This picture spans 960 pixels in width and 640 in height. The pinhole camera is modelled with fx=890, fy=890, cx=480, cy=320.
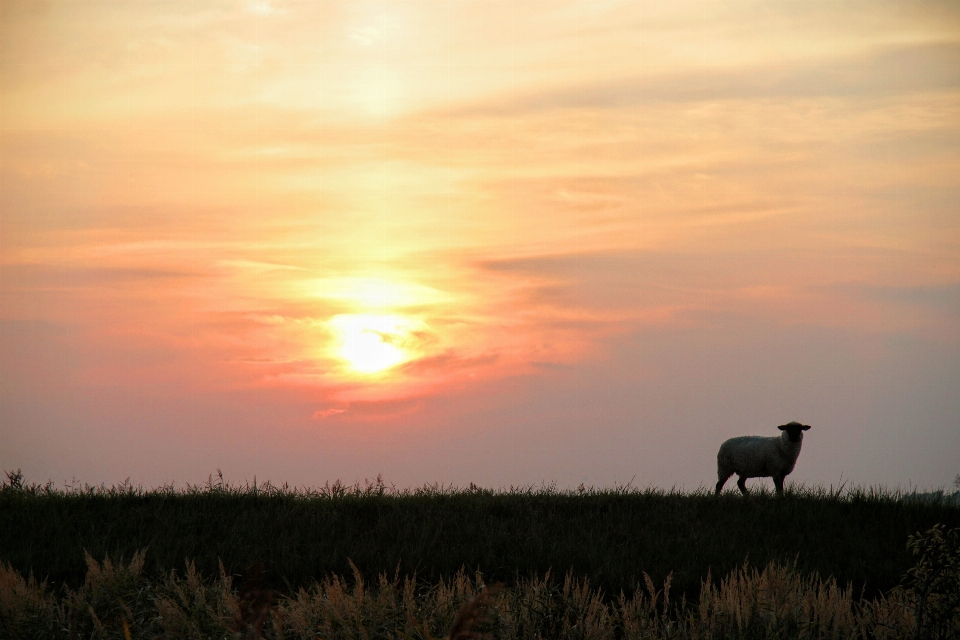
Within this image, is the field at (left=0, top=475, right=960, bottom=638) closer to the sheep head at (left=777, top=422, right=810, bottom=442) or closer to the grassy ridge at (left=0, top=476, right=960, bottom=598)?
the grassy ridge at (left=0, top=476, right=960, bottom=598)

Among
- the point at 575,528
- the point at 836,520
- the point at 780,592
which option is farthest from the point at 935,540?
the point at 836,520

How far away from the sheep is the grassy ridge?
2.53 meters

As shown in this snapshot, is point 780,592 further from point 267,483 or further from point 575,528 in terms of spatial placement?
point 267,483

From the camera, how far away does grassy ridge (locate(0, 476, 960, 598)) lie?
489 inches

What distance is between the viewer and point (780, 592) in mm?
9031

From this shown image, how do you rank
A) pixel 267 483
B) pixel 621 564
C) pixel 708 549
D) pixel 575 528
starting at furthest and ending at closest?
1. pixel 267 483
2. pixel 575 528
3. pixel 708 549
4. pixel 621 564

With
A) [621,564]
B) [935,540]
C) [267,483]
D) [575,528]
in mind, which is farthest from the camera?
[267,483]

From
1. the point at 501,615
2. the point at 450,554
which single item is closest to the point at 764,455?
the point at 450,554

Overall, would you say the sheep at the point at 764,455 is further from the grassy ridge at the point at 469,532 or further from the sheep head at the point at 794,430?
the grassy ridge at the point at 469,532

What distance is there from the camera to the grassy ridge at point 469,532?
12.4 metres

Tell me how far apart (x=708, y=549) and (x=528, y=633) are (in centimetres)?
561

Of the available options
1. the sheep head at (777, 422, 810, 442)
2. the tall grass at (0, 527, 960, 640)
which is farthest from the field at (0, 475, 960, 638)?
the sheep head at (777, 422, 810, 442)

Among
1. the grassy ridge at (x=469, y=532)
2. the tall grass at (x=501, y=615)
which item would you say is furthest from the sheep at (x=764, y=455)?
the tall grass at (x=501, y=615)

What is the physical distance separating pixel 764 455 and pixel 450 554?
32.8ft
